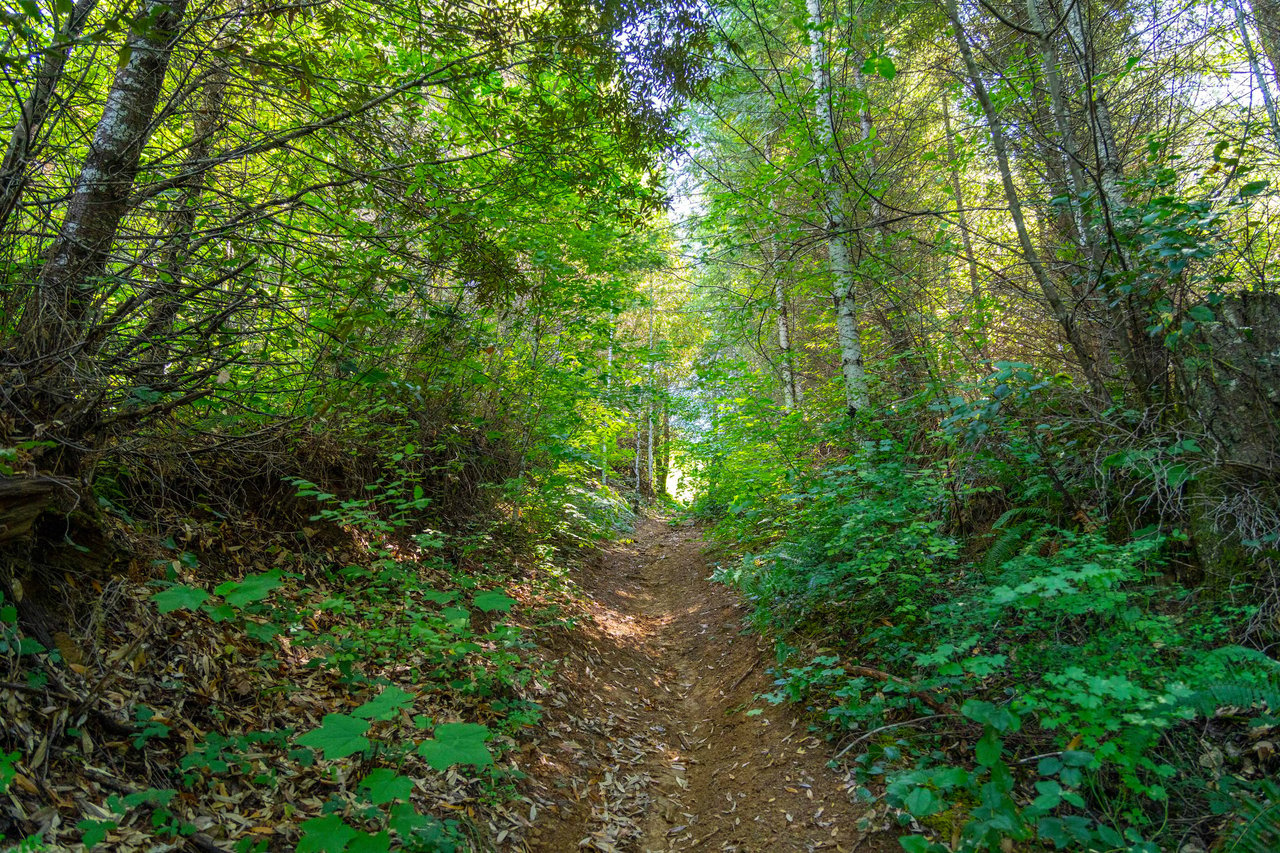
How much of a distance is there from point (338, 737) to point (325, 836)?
0.33 meters

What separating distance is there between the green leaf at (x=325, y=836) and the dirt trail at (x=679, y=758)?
1487 mm

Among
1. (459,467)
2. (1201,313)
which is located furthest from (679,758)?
(1201,313)

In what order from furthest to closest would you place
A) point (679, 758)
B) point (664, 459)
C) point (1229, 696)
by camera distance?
point (664, 459) < point (679, 758) < point (1229, 696)

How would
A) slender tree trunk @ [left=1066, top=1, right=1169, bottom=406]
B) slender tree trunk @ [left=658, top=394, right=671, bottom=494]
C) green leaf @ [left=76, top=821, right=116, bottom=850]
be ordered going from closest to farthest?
green leaf @ [left=76, top=821, right=116, bottom=850], slender tree trunk @ [left=1066, top=1, right=1169, bottom=406], slender tree trunk @ [left=658, top=394, right=671, bottom=494]

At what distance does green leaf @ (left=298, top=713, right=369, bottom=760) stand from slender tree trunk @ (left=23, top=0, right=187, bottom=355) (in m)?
2.42

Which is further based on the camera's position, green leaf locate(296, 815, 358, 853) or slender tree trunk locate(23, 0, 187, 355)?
slender tree trunk locate(23, 0, 187, 355)

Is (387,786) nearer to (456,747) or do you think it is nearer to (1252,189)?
(456,747)

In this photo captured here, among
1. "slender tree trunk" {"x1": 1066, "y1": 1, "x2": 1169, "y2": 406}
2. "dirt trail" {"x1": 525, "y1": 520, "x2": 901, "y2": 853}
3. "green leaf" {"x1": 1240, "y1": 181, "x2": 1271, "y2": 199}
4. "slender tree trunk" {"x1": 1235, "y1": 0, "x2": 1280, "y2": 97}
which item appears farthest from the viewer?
"slender tree trunk" {"x1": 1235, "y1": 0, "x2": 1280, "y2": 97}

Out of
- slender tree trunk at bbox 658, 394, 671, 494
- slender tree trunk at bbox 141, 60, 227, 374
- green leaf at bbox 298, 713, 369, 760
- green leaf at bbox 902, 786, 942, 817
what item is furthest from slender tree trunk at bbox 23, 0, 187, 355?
slender tree trunk at bbox 658, 394, 671, 494

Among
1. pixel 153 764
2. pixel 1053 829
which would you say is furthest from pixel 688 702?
pixel 153 764

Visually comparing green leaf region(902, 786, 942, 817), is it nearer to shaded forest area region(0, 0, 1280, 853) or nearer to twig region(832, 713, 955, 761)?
shaded forest area region(0, 0, 1280, 853)

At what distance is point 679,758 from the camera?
4727 mm

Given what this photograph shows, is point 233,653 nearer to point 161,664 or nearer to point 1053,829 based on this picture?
point 161,664

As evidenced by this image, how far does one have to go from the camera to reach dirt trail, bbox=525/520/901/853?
3.58m
